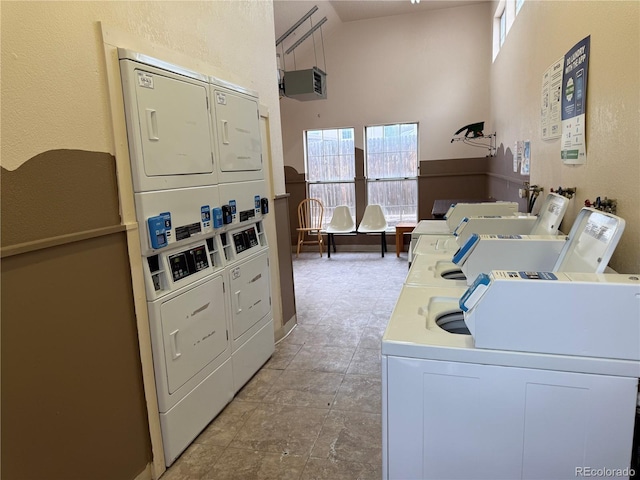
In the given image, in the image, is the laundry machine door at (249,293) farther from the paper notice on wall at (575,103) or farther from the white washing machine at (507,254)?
the paper notice on wall at (575,103)

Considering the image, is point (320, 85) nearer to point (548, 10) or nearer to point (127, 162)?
point (548, 10)

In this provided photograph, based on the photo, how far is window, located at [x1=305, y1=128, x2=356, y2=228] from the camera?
6.86 m

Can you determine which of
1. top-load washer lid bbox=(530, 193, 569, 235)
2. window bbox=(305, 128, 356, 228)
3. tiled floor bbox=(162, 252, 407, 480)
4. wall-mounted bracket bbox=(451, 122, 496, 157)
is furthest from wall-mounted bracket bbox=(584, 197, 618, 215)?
window bbox=(305, 128, 356, 228)

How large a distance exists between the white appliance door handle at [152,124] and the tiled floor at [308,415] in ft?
5.20

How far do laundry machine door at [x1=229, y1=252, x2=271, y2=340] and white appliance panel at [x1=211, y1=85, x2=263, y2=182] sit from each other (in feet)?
1.92

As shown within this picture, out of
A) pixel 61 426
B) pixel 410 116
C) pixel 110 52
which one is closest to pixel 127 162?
pixel 110 52

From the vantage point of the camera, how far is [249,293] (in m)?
2.79

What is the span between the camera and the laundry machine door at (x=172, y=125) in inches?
73.6

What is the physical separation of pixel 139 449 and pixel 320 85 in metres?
4.58

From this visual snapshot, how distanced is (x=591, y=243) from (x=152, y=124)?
1883 millimetres

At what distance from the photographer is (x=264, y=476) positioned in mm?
1937

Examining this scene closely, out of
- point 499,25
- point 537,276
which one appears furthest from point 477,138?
point 537,276

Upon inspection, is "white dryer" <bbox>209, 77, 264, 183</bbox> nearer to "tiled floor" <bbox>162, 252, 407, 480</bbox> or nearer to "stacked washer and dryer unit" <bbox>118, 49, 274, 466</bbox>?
"stacked washer and dryer unit" <bbox>118, 49, 274, 466</bbox>

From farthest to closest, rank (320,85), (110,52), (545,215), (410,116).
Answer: (410,116) < (320,85) < (545,215) < (110,52)
